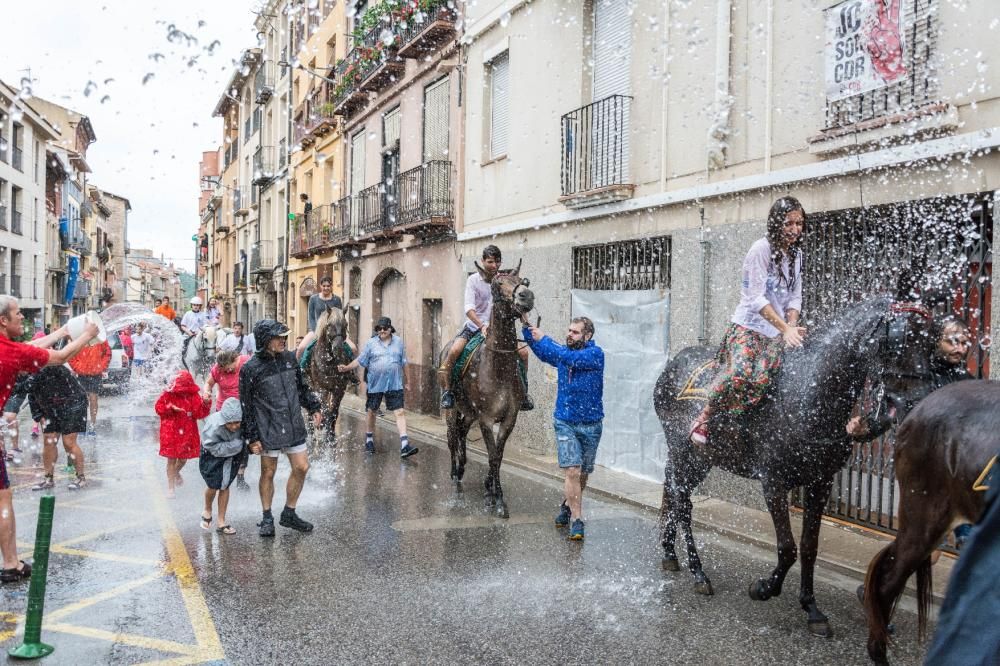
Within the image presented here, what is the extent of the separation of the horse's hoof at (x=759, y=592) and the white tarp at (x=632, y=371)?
428 centimetres

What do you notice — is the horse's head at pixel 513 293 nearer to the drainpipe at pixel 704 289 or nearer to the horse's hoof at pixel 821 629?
the drainpipe at pixel 704 289

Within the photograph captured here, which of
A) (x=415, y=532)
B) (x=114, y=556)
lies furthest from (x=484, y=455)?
(x=114, y=556)

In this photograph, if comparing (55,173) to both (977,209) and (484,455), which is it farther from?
(977,209)

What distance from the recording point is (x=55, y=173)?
154 feet

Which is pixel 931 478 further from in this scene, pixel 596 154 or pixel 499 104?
pixel 499 104

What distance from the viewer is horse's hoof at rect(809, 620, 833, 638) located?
4801 millimetres

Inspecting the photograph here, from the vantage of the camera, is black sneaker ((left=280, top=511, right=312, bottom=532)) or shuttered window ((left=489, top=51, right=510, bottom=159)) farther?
shuttered window ((left=489, top=51, right=510, bottom=159))

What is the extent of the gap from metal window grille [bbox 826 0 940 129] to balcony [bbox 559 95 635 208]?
3.66 meters

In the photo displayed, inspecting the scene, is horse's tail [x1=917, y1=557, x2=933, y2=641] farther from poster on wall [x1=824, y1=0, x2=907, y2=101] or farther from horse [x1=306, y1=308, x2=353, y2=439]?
horse [x1=306, y1=308, x2=353, y2=439]

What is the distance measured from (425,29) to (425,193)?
3197mm

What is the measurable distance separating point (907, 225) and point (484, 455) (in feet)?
21.6

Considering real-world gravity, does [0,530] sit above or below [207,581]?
above

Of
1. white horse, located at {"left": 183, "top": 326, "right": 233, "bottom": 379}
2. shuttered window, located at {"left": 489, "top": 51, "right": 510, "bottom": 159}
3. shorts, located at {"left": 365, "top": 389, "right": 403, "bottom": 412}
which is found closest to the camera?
shorts, located at {"left": 365, "top": 389, "right": 403, "bottom": 412}

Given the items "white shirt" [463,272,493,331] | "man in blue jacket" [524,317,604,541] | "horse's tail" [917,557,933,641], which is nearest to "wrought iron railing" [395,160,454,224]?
"white shirt" [463,272,493,331]
